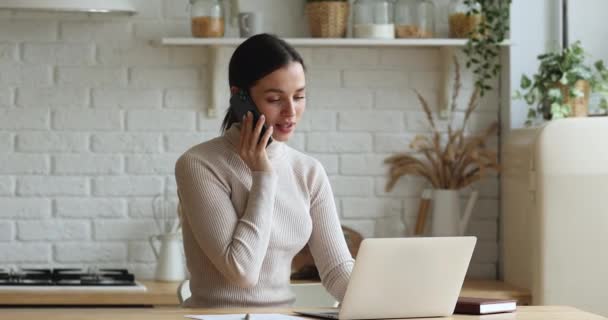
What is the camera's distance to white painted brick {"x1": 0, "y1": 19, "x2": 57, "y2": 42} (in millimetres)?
3658

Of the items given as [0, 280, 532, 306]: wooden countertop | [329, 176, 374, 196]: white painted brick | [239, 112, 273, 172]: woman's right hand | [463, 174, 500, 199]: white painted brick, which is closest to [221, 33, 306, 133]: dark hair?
[239, 112, 273, 172]: woman's right hand

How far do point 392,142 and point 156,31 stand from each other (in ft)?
3.14

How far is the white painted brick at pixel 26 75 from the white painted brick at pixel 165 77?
12.1 inches

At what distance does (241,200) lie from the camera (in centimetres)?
238

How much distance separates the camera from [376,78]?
379cm

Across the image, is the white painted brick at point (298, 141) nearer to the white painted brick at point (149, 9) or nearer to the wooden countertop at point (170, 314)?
the white painted brick at point (149, 9)

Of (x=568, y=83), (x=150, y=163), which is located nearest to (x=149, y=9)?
(x=150, y=163)

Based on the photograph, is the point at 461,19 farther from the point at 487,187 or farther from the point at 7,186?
the point at 7,186

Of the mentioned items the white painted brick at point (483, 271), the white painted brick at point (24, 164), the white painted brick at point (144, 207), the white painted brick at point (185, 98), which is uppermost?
the white painted brick at point (185, 98)

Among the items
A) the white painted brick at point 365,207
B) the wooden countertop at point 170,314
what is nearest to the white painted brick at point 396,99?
the white painted brick at point 365,207

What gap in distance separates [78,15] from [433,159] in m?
1.40

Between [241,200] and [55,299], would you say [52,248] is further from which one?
[241,200]

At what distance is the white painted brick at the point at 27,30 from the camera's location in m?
3.66

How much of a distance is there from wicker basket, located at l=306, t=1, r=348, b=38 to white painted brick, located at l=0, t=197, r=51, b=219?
45.8 inches
